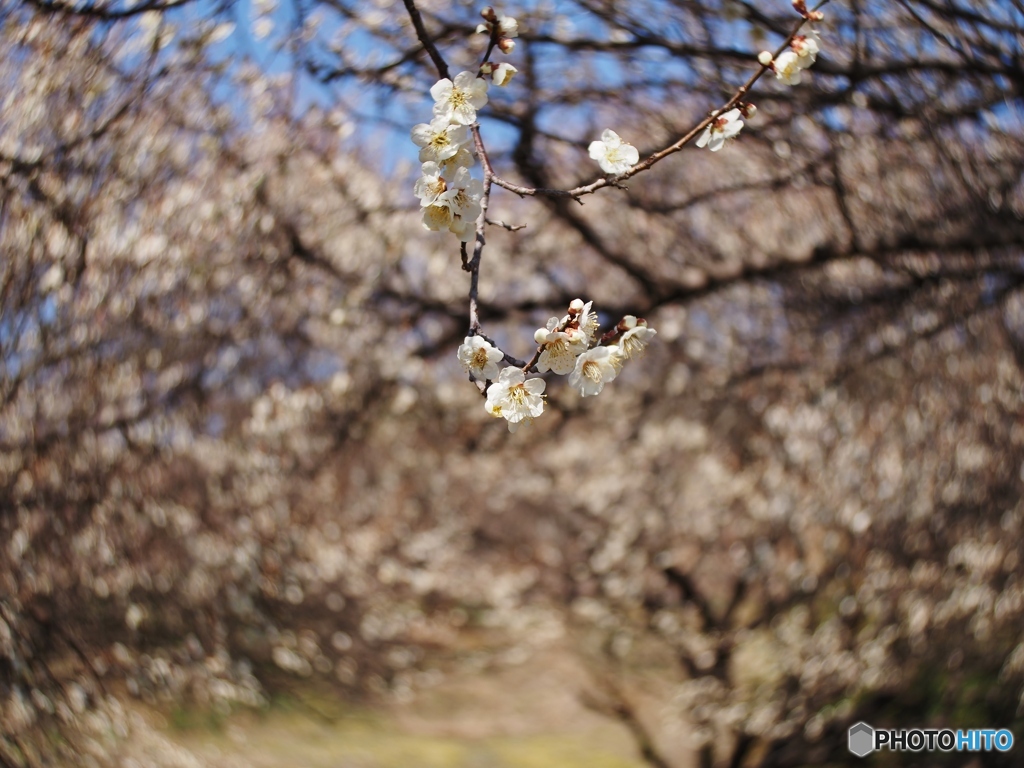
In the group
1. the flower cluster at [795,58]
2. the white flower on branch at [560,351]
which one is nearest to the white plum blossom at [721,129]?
the flower cluster at [795,58]

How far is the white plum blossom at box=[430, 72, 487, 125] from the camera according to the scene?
1293mm

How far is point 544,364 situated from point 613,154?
0.42 meters

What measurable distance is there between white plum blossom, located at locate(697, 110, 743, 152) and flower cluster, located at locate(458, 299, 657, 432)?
1.21ft

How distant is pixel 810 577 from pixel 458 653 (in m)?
2.88

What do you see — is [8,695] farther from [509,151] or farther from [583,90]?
[583,90]

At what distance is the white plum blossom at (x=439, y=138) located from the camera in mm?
1255

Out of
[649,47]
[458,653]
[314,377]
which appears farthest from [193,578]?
[649,47]

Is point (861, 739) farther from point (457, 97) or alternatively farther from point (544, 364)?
point (457, 97)

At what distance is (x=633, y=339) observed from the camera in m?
1.41

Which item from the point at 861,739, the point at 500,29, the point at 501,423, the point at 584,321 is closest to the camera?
the point at 584,321

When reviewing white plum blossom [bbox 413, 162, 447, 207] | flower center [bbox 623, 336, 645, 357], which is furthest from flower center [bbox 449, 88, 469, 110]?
flower center [bbox 623, 336, 645, 357]

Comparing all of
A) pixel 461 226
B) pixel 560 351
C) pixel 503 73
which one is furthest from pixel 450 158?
pixel 560 351

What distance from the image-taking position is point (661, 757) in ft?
16.8

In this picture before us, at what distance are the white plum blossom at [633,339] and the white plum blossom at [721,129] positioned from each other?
1.11 feet
